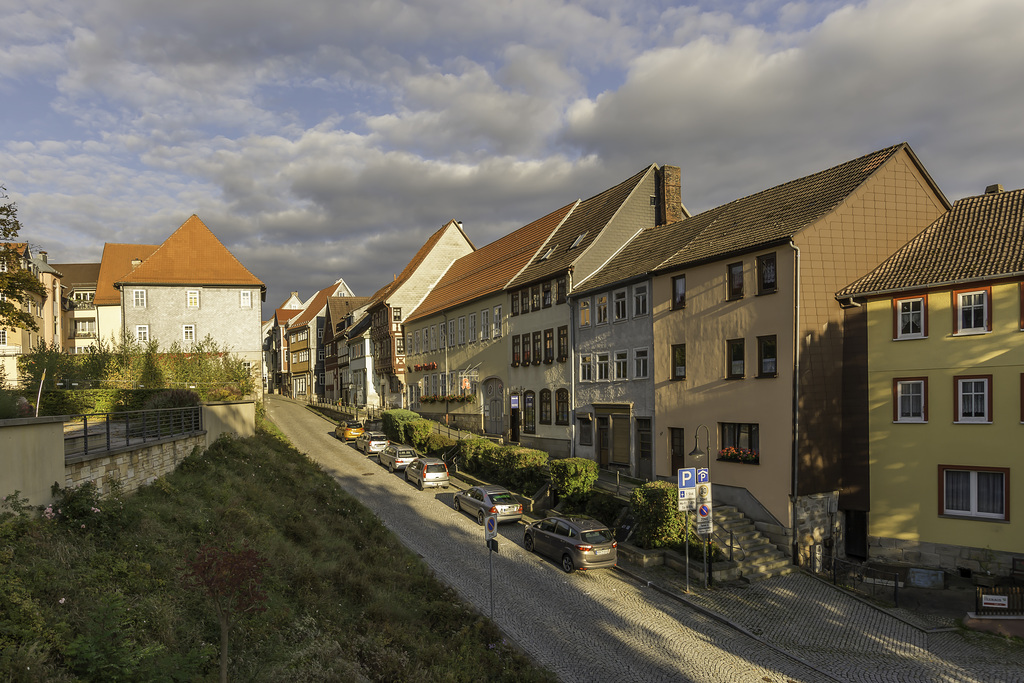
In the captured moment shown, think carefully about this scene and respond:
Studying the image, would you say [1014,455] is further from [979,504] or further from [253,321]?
[253,321]

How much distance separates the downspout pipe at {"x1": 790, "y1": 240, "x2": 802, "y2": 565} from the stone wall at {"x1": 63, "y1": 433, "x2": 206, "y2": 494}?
795 inches

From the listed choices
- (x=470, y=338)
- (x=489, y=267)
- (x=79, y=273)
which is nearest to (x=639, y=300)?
(x=470, y=338)

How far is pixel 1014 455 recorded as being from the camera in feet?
66.4

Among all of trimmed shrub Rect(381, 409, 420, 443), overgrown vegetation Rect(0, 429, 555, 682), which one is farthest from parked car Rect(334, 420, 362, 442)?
Result: overgrown vegetation Rect(0, 429, 555, 682)

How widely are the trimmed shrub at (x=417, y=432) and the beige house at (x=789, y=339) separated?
62.5 ft

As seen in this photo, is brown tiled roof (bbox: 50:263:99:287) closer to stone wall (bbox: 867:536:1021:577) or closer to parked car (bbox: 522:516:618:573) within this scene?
parked car (bbox: 522:516:618:573)

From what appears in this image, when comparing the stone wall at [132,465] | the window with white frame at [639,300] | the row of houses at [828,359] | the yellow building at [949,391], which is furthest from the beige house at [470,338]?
the stone wall at [132,465]

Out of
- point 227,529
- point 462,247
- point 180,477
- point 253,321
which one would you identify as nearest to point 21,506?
point 227,529

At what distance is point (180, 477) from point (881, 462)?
76.2 ft

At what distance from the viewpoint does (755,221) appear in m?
26.1

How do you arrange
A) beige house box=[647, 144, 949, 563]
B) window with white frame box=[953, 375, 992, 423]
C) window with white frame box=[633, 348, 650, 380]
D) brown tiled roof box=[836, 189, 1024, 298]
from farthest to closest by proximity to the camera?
window with white frame box=[633, 348, 650, 380] → beige house box=[647, 144, 949, 563] → brown tiled roof box=[836, 189, 1024, 298] → window with white frame box=[953, 375, 992, 423]

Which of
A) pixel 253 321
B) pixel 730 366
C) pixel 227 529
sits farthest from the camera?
pixel 253 321

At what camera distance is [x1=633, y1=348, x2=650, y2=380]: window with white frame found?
29.5m

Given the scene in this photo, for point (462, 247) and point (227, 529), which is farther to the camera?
point (462, 247)
